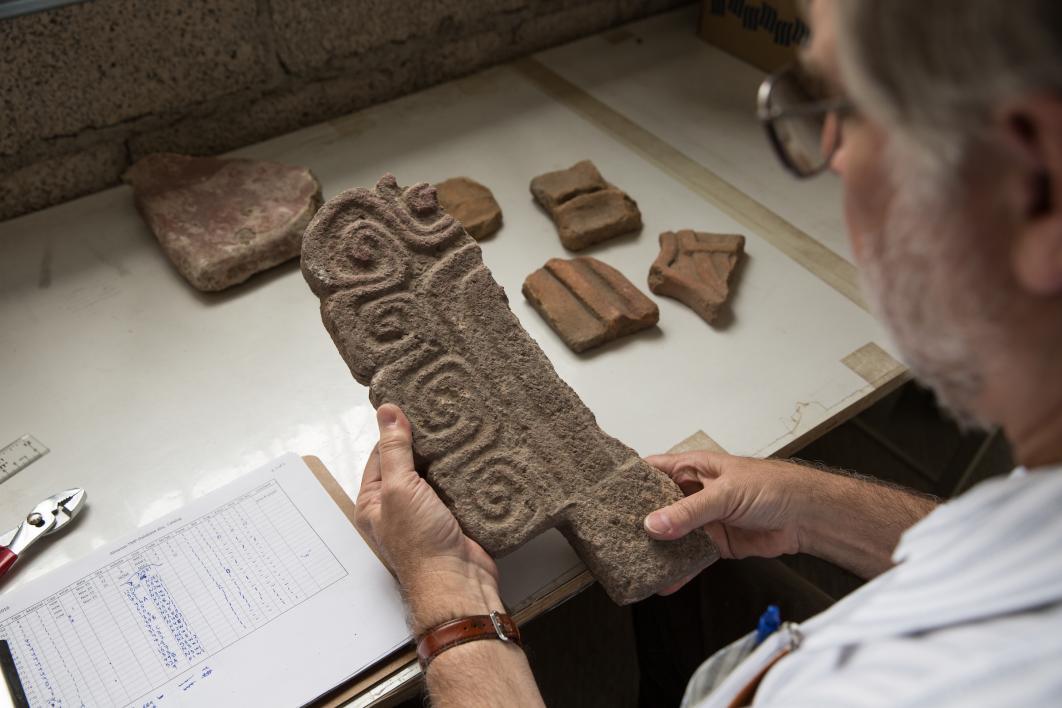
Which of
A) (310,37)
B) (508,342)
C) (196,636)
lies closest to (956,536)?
(508,342)

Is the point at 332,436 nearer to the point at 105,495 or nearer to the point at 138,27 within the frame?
the point at 105,495

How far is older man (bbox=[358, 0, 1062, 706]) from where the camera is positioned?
0.74m

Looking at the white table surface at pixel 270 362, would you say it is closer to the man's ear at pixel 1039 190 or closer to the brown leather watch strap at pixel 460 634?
the brown leather watch strap at pixel 460 634

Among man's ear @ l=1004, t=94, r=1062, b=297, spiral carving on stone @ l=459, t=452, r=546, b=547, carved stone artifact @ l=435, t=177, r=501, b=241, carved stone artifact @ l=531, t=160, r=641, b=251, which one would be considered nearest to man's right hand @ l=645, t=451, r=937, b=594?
spiral carving on stone @ l=459, t=452, r=546, b=547

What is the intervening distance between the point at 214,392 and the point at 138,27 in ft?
3.83

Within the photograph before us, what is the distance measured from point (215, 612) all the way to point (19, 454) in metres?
0.67

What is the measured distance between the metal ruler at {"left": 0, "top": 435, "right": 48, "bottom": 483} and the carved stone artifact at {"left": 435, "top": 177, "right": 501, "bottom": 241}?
1178 millimetres

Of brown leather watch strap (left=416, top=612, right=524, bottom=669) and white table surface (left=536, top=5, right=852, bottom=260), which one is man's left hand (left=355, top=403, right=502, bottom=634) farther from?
white table surface (left=536, top=5, right=852, bottom=260)

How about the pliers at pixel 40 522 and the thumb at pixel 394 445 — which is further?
the pliers at pixel 40 522

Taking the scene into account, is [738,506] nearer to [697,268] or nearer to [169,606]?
[697,268]

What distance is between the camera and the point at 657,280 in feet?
7.34

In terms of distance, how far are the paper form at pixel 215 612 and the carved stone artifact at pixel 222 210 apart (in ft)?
2.45

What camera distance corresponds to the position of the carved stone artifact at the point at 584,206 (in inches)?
93.0

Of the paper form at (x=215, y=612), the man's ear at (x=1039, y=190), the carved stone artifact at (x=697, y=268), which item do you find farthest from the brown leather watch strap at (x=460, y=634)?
the carved stone artifact at (x=697, y=268)
